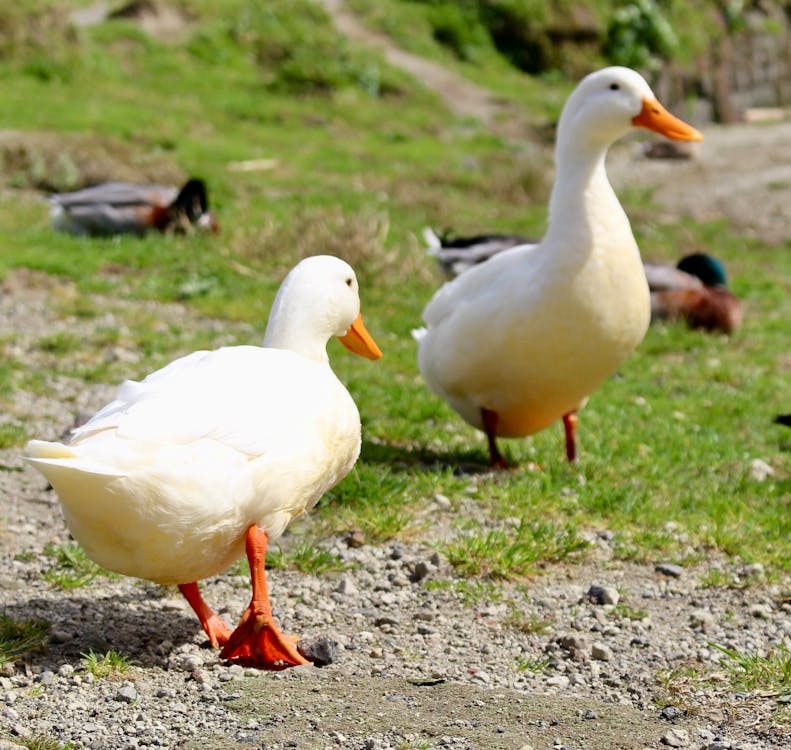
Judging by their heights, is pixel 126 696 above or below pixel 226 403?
below

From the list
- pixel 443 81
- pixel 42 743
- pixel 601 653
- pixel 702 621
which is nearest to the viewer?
pixel 42 743

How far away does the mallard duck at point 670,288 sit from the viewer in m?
10.7

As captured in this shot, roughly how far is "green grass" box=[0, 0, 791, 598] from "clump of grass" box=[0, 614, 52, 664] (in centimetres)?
49

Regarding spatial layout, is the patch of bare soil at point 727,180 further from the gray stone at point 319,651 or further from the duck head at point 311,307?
the gray stone at point 319,651

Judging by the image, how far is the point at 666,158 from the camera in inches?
835

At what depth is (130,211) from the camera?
38.5 feet

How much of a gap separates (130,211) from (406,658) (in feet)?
27.7

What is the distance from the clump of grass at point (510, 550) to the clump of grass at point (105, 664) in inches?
61.2

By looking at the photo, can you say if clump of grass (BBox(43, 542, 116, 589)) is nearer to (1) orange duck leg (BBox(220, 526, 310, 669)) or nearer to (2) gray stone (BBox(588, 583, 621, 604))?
(1) orange duck leg (BBox(220, 526, 310, 669))

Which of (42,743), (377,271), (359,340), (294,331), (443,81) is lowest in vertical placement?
(377,271)

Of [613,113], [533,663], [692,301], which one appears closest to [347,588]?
Result: [533,663]

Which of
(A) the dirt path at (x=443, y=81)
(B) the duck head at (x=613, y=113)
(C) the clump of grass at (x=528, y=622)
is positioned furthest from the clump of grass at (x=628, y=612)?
(A) the dirt path at (x=443, y=81)

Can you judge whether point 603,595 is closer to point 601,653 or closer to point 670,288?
point 601,653

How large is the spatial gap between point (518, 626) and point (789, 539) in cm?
172
